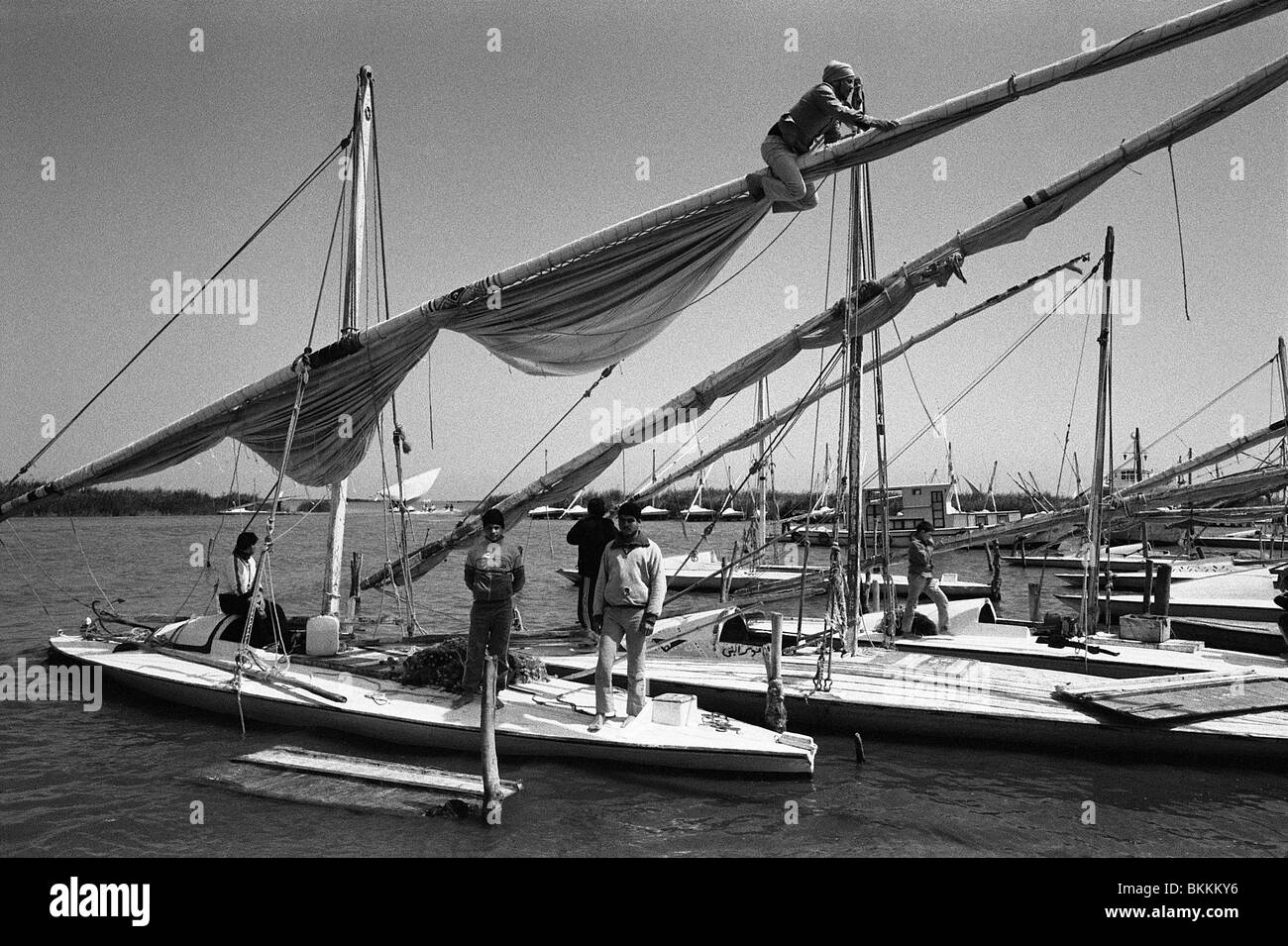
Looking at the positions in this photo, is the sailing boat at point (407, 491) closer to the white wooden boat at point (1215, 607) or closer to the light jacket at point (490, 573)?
the light jacket at point (490, 573)

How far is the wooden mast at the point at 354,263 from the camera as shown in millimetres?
13398

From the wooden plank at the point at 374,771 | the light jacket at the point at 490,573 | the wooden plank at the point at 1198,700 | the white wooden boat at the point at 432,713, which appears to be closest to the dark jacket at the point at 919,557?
the wooden plank at the point at 1198,700

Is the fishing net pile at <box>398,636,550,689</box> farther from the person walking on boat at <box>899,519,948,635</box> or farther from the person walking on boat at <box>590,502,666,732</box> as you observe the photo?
the person walking on boat at <box>899,519,948,635</box>

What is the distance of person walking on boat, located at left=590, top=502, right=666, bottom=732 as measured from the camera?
30.4ft

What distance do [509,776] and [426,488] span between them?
28.7 feet

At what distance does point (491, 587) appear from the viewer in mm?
9789

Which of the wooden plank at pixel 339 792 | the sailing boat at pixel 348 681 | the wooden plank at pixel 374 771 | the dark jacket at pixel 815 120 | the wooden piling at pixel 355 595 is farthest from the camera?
the wooden piling at pixel 355 595

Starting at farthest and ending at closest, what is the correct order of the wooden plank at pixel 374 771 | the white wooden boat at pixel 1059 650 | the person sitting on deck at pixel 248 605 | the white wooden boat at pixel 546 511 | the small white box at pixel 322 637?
the white wooden boat at pixel 546 511 → the white wooden boat at pixel 1059 650 → the small white box at pixel 322 637 → the person sitting on deck at pixel 248 605 → the wooden plank at pixel 374 771

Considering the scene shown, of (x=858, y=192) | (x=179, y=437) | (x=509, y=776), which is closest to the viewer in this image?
(x=509, y=776)

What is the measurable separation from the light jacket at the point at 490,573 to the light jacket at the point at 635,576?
1.30 meters

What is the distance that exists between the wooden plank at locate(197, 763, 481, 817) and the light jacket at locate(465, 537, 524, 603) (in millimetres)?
2335

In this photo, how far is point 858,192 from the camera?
14.4 metres
